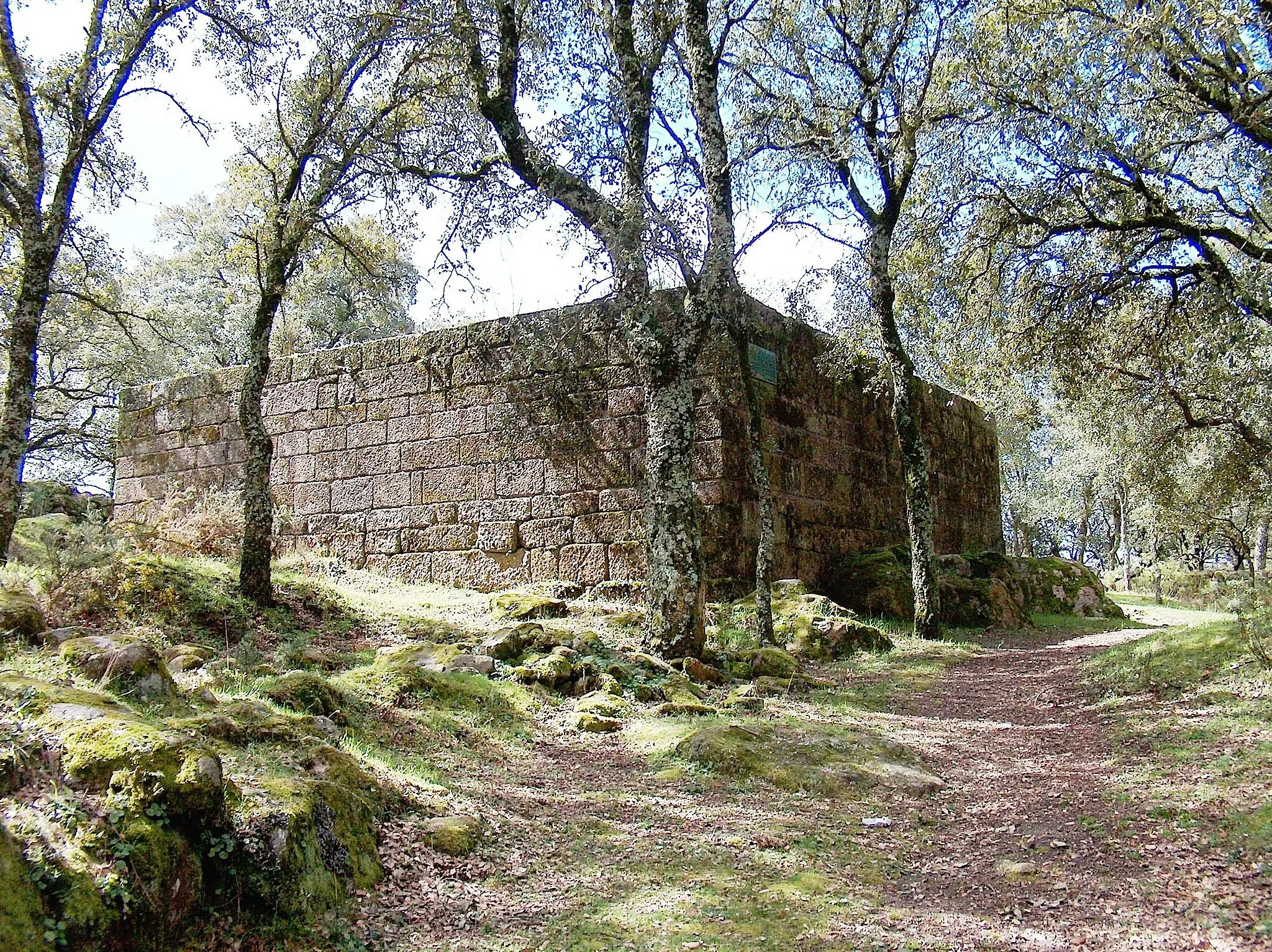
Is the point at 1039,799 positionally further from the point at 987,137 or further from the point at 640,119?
the point at 987,137

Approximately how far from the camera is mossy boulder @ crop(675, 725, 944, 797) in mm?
5320

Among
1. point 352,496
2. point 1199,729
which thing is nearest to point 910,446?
point 1199,729

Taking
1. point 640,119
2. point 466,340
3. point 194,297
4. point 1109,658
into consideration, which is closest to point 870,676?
point 1109,658

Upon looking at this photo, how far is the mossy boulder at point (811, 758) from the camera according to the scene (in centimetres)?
532

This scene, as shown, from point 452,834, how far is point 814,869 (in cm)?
165

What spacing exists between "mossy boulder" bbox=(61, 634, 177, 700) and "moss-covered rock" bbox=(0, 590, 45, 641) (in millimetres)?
733

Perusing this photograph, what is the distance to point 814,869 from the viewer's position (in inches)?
162

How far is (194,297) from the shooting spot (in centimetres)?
2766

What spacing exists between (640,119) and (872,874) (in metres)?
7.30

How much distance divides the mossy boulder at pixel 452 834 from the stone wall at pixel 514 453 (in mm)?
6286

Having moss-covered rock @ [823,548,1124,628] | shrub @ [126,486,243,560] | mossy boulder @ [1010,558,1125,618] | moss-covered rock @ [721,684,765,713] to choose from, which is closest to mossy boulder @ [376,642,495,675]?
moss-covered rock @ [721,684,765,713]

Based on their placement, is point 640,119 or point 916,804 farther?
point 640,119

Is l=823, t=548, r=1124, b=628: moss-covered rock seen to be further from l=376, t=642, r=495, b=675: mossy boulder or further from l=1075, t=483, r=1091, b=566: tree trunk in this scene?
l=1075, t=483, r=1091, b=566: tree trunk

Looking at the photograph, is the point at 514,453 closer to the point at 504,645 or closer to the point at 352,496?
the point at 352,496
